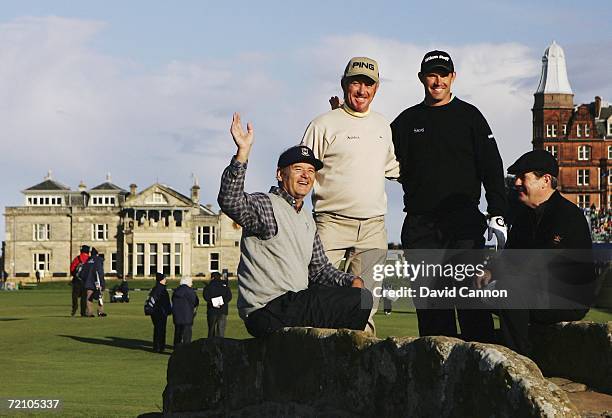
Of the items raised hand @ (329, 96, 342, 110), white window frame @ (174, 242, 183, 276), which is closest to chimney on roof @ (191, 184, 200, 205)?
white window frame @ (174, 242, 183, 276)

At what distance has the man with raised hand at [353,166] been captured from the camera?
29.1ft

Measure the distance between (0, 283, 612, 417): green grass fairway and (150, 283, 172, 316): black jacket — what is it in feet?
3.16

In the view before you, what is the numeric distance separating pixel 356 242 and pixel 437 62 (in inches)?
58.5

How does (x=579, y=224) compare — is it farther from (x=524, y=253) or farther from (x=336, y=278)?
(x=336, y=278)

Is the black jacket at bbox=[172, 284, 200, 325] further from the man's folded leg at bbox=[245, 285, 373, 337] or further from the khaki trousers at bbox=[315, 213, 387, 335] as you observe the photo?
the man's folded leg at bbox=[245, 285, 373, 337]

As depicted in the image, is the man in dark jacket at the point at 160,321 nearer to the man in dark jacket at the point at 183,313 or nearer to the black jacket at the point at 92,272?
the man in dark jacket at the point at 183,313

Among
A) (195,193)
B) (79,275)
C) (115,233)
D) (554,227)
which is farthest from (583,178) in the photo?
(554,227)

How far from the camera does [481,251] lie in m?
8.62

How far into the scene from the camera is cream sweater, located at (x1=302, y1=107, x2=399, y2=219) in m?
8.88

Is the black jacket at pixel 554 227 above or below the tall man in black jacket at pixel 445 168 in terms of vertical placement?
below

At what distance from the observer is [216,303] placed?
86.5 ft

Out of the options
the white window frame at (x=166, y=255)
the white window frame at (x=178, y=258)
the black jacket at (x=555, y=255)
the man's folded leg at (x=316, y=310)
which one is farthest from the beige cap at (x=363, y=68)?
the white window frame at (x=178, y=258)

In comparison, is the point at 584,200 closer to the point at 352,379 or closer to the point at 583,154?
the point at 583,154

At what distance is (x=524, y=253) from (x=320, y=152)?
5.93ft
